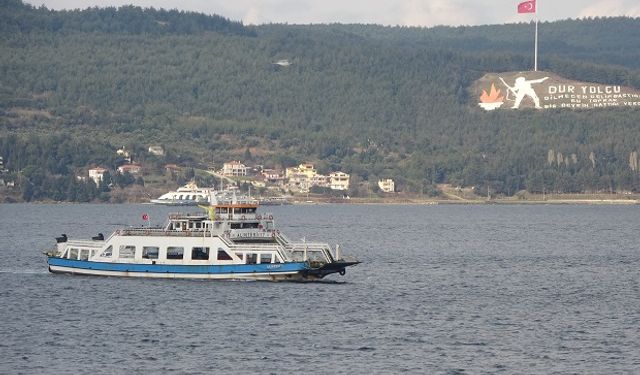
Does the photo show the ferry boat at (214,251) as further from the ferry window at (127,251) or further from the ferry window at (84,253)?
the ferry window at (84,253)

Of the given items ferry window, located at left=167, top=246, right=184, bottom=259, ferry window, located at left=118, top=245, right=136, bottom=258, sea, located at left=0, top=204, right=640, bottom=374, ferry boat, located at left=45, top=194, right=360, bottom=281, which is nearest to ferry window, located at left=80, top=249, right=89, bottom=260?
ferry boat, located at left=45, top=194, right=360, bottom=281

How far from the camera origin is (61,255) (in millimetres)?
115625

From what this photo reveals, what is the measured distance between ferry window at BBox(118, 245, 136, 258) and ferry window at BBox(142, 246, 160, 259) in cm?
93

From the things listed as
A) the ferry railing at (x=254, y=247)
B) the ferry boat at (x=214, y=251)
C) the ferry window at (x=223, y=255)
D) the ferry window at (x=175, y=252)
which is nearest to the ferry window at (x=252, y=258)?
the ferry boat at (x=214, y=251)

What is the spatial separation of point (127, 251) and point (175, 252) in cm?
388

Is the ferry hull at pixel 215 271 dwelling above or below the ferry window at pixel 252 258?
below

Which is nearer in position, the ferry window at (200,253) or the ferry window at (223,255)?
the ferry window at (223,255)

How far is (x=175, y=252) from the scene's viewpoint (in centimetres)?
11006

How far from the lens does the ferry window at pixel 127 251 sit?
365 ft

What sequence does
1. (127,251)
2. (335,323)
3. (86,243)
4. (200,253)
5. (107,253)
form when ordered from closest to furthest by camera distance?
(335,323), (200,253), (127,251), (107,253), (86,243)

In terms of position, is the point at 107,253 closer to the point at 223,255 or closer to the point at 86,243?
the point at 86,243

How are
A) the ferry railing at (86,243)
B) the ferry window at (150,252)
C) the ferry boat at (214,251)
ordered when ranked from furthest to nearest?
the ferry railing at (86,243)
the ferry window at (150,252)
the ferry boat at (214,251)

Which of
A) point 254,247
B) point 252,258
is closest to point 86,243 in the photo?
point 252,258

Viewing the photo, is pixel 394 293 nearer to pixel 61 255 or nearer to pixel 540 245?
pixel 61 255
